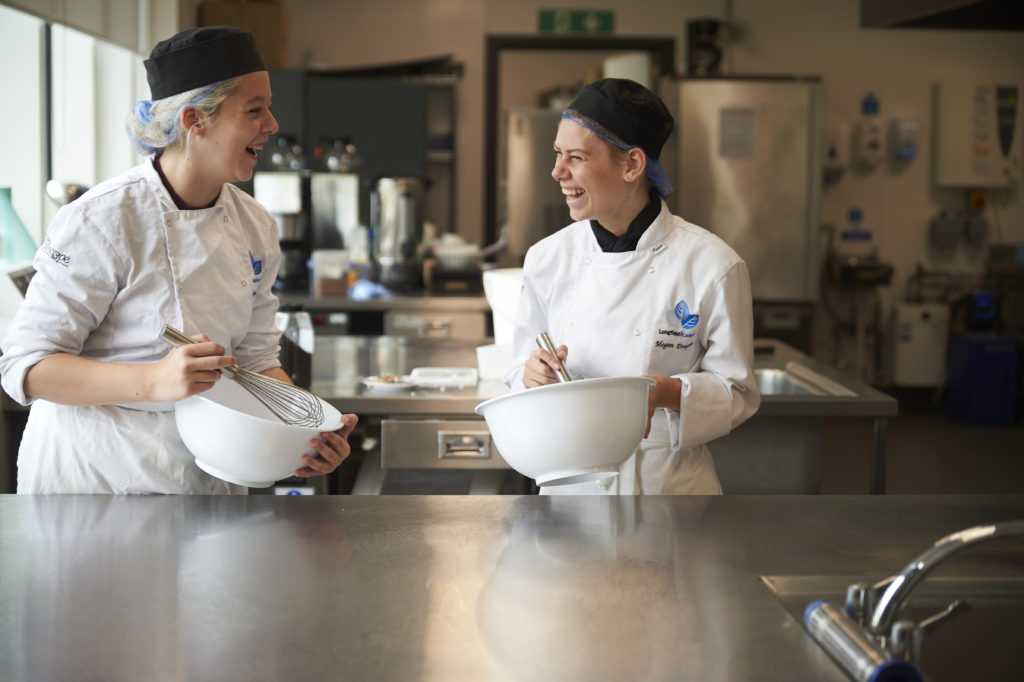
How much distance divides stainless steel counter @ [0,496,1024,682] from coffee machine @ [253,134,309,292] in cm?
380

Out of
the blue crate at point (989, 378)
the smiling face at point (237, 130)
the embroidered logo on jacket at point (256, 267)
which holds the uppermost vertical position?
the smiling face at point (237, 130)

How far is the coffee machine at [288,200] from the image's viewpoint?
5262mm

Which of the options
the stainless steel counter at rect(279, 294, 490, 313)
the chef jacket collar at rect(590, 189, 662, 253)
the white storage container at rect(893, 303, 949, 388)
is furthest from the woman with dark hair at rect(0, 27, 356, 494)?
the white storage container at rect(893, 303, 949, 388)

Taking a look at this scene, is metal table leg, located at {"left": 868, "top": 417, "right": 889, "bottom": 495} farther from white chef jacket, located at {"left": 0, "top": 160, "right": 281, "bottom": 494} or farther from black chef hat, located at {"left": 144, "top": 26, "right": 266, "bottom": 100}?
black chef hat, located at {"left": 144, "top": 26, "right": 266, "bottom": 100}

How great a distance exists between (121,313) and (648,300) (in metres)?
0.90

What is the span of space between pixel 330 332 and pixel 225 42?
3122 mm

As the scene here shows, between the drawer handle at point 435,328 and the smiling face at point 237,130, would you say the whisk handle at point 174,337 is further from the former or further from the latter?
the drawer handle at point 435,328

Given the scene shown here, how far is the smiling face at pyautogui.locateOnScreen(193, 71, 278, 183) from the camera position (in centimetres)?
167

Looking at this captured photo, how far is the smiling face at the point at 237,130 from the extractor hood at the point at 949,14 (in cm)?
96

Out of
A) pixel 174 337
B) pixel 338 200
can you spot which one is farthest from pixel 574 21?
pixel 174 337

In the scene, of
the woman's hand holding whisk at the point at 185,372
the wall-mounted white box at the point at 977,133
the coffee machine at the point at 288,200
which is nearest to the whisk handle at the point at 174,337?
the woman's hand holding whisk at the point at 185,372

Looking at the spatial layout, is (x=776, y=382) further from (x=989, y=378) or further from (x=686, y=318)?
(x=989, y=378)

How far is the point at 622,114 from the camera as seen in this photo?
1836mm

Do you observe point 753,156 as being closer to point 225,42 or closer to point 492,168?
point 492,168
